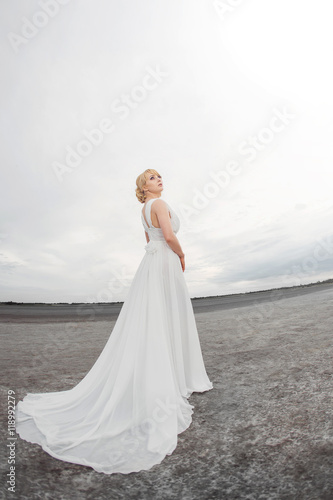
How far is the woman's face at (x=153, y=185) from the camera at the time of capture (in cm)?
426

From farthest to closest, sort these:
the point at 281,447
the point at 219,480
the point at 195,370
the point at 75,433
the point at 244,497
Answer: the point at 195,370
the point at 75,433
the point at 281,447
the point at 219,480
the point at 244,497

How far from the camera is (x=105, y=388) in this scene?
11.9 ft

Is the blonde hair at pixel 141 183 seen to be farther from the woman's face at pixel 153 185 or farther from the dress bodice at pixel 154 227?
the dress bodice at pixel 154 227

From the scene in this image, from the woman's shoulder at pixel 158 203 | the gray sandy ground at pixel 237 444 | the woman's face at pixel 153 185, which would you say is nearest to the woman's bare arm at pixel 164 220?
the woman's shoulder at pixel 158 203

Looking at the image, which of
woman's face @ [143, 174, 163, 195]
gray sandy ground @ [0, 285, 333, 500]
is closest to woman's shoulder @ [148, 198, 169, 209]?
woman's face @ [143, 174, 163, 195]

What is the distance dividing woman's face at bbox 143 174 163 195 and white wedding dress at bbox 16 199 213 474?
225mm

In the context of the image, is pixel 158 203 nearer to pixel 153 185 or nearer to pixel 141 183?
pixel 153 185

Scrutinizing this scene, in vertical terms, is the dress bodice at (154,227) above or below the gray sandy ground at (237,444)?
above

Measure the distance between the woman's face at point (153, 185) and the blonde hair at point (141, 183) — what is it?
5 cm

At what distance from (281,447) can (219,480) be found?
0.68m

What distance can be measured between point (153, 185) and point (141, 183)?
0.17m

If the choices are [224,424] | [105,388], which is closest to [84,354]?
[105,388]

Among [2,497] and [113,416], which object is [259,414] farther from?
[2,497]

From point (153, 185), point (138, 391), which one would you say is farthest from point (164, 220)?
point (138, 391)
